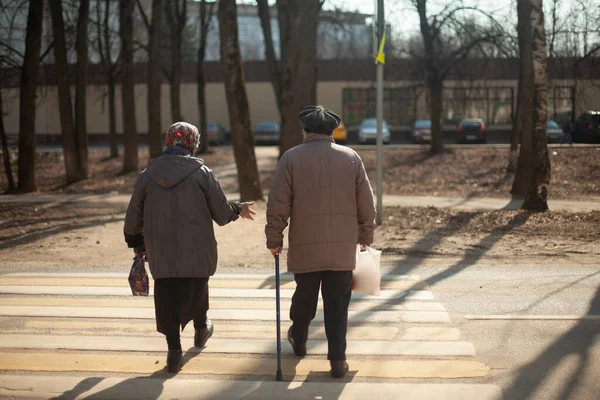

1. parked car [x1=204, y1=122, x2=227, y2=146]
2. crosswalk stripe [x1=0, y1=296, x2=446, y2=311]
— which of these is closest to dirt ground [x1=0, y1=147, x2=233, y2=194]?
parked car [x1=204, y1=122, x2=227, y2=146]

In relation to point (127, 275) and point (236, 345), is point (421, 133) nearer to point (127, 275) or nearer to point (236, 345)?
point (127, 275)

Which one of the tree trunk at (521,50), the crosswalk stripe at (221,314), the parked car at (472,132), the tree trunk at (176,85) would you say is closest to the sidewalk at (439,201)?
the tree trunk at (521,50)

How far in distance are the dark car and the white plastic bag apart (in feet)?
98.4

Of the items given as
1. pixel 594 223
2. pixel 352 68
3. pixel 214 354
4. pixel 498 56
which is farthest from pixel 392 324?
pixel 352 68

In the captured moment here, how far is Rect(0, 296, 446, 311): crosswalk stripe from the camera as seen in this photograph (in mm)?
7086

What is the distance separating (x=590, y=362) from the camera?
18.0ft

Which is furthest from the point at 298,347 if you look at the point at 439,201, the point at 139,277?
the point at 439,201

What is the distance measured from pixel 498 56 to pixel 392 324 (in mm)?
21984

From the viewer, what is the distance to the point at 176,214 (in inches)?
204

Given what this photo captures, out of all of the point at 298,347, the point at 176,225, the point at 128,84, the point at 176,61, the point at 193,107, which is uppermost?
the point at 176,61

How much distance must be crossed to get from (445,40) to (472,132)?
1178 cm

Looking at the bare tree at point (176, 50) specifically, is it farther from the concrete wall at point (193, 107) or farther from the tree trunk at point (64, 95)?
the concrete wall at point (193, 107)

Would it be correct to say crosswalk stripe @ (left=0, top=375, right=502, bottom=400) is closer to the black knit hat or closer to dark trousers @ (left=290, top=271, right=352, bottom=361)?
dark trousers @ (left=290, top=271, right=352, bottom=361)

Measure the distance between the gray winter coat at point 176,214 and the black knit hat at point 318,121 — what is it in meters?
0.78
